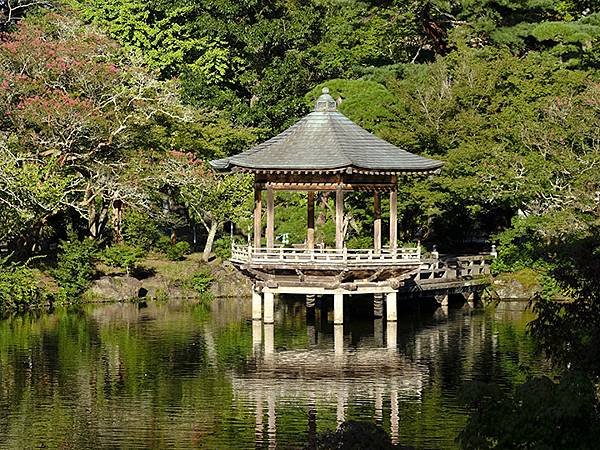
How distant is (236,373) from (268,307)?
7110mm

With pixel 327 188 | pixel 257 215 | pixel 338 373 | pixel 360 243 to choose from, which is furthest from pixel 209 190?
pixel 338 373

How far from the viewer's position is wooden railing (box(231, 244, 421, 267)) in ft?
114

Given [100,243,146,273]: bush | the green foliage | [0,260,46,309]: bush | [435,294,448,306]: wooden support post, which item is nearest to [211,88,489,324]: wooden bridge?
[435,294,448,306]: wooden support post

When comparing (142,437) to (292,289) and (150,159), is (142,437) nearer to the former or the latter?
(292,289)

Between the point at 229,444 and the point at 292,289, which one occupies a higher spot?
the point at 292,289

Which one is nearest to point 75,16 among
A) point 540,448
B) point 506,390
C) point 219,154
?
point 219,154

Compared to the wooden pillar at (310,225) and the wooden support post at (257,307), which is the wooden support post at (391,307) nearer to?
the wooden pillar at (310,225)

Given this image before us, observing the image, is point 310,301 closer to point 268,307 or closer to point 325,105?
point 268,307

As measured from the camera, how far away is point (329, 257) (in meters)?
34.8

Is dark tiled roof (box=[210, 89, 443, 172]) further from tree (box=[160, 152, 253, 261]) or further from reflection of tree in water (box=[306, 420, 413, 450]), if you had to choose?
reflection of tree in water (box=[306, 420, 413, 450])

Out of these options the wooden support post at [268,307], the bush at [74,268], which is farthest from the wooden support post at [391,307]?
the bush at [74,268]

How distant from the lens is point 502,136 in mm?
42812

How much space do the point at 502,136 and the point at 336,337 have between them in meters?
11.6

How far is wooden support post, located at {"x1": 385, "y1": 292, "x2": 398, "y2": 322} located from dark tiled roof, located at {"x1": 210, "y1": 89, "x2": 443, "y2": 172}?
138 inches
